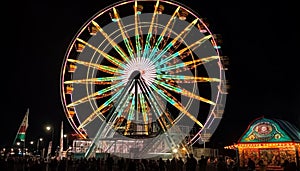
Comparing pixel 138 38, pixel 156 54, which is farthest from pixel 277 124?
pixel 138 38

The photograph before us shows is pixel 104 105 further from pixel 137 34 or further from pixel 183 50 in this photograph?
pixel 183 50

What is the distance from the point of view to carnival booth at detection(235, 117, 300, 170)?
18.6 meters

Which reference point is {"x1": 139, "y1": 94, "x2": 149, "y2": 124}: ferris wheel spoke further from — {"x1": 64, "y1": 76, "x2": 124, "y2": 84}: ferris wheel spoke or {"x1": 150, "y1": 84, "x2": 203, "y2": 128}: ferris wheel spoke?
{"x1": 64, "y1": 76, "x2": 124, "y2": 84}: ferris wheel spoke

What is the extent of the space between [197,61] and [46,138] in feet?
208

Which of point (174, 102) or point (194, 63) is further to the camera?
point (194, 63)

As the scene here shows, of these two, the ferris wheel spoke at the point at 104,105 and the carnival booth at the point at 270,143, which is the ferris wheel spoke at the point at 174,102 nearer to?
the ferris wheel spoke at the point at 104,105

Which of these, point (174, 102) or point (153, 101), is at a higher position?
point (153, 101)

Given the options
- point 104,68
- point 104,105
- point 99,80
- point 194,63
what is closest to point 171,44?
point 194,63

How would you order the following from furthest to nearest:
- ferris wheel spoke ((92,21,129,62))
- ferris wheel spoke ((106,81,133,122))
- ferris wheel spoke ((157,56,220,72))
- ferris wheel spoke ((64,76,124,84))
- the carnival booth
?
1. ferris wheel spoke ((92,21,129,62))
2. ferris wheel spoke ((64,76,124,84))
3. ferris wheel spoke ((106,81,133,122))
4. ferris wheel spoke ((157,56,220,72))
5. the carnival booth

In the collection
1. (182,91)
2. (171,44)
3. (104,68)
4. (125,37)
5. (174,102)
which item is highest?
(125,37)

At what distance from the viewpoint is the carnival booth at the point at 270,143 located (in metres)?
18.6

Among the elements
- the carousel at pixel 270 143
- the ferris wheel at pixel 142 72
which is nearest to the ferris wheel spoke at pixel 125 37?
the ferris wheel at pixel 142 72

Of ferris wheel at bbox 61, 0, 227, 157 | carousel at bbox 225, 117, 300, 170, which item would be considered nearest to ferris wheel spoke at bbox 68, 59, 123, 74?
ferris wheel at bbox 61, 0, 227, 157

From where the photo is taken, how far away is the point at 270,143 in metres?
19.3
